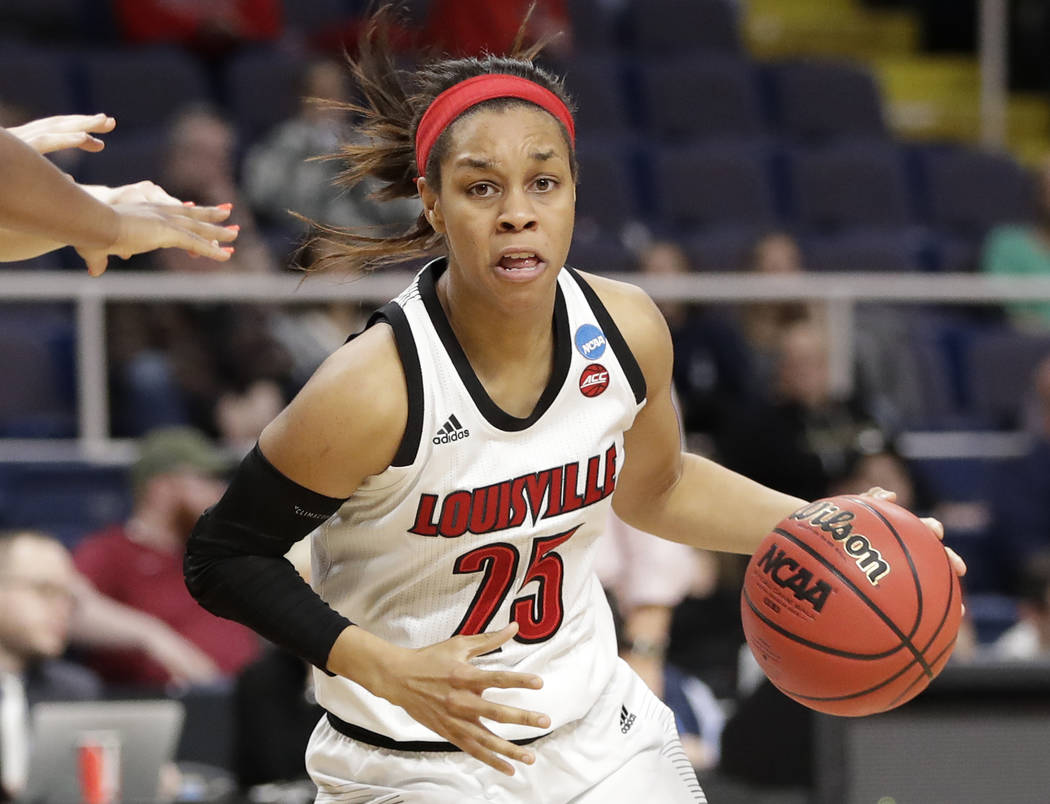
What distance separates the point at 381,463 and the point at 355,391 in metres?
0.13

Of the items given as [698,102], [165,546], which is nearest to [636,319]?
[165,546]

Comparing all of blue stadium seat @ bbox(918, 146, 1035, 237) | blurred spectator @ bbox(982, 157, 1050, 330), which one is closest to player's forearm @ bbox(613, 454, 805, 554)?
blurred spectator @ bbox(982, 157, 1050, 330)

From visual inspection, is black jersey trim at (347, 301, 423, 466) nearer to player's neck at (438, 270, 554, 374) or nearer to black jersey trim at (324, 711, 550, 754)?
player's neck at (438, 270, 554, 374)

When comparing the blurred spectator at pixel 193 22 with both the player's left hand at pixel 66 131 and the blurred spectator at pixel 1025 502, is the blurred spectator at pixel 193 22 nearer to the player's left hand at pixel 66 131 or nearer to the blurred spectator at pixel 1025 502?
the blurred spectator at pixel 1025 502

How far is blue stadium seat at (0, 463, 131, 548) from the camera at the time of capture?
6410 millimetres

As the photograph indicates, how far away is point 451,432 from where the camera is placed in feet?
8.80

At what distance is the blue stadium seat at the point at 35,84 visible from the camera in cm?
781

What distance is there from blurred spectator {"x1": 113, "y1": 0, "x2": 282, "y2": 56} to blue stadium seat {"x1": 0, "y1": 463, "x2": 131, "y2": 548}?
2.87 meters

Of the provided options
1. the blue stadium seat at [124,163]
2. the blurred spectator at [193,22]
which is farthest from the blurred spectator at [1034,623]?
the blurred spectator at [193,22]

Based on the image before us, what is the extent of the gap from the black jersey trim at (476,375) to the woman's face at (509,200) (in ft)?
0.38

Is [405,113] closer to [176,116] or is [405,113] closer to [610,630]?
[610,630]

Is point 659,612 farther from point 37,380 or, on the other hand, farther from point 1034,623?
point 37,380

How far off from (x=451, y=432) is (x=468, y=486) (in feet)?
0.29

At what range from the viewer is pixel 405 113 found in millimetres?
2994
